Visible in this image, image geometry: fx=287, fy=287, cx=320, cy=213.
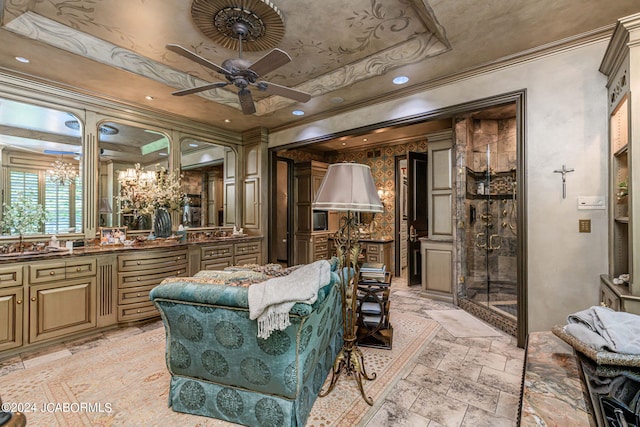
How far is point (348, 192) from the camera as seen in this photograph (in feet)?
6.23

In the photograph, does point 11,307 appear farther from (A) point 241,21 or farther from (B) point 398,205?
(B) point 398,205

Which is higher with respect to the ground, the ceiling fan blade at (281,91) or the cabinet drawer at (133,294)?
the ceiling fan blade at (281,91)

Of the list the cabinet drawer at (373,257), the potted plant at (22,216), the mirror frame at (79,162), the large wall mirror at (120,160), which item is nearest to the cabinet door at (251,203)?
the large wall mirror at (120,160)

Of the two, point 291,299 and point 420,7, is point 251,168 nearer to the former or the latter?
point 420,7

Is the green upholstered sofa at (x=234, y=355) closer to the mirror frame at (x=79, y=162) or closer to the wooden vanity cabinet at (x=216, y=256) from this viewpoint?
the wooden vanity cabinet at (x=216, y=256)

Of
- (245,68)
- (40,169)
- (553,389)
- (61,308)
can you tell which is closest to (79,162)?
(40,169)

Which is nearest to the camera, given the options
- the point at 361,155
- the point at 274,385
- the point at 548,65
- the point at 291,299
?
the point at 291,299

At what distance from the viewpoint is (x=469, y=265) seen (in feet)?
13.8

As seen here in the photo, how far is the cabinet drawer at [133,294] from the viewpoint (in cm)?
329

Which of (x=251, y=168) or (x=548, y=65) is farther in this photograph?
(x=251, y=168)

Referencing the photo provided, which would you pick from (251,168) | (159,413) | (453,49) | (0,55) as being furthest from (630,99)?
(0,55)

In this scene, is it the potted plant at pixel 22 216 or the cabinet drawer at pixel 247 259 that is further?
the cabinet drawer at pixel 247 259

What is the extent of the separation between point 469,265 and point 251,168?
397 centimetres

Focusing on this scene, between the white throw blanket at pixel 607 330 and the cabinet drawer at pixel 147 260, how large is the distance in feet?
12.5
